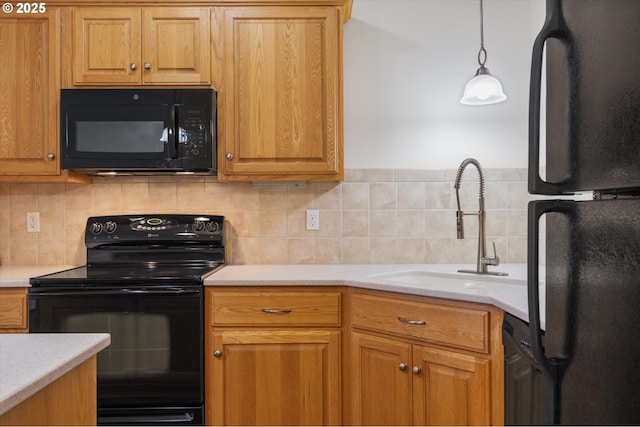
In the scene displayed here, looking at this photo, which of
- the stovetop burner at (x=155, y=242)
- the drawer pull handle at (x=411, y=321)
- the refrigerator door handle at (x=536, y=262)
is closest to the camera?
the refrigerator door handle at (x=536, y=262)

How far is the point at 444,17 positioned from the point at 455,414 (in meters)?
2.08

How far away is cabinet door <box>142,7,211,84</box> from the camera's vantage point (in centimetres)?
232

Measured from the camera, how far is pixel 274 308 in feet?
6.73

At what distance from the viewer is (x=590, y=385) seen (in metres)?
0.68

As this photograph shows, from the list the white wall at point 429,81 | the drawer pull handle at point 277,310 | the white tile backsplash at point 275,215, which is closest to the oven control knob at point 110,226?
the white tile backsplash at point 275,215

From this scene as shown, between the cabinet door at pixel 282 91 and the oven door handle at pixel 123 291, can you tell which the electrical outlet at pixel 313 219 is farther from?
the oven door handle at pixel 123 291

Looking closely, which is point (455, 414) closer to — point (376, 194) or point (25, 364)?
point (376, 194)

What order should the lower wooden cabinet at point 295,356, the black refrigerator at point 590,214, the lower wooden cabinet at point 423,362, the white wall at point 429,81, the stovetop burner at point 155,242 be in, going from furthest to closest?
the white wall at point 429,81
the stovetop burner at point 155,242
the lower wooden cabinet at point 295,356
the lower wooden cabinet at point 423,362
the black refrigerator at point 590,214

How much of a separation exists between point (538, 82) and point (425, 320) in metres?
1.22

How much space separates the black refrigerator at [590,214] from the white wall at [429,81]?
72.3 inches

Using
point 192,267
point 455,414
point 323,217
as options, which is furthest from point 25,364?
point 323,217

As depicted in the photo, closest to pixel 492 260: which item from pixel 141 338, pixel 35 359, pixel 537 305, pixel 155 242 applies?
pixel 537 305

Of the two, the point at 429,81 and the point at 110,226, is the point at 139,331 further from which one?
the point at 429,81

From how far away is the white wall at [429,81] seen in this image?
8.51 ft
